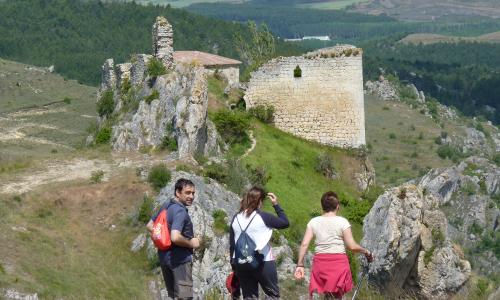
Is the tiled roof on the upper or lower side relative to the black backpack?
lower

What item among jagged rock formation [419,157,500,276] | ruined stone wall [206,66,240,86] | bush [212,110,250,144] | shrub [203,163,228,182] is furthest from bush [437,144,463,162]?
shrub [203,163,228,182]

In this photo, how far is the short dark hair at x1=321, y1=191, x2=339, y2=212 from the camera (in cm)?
1306

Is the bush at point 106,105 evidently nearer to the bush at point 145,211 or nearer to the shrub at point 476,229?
the bush at point 145,211

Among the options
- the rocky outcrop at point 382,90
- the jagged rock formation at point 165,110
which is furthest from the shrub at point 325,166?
the rocky outcrop at point 382,90

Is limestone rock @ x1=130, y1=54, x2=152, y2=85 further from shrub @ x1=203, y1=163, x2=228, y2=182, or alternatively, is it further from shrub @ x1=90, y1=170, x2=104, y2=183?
shrub @ x1=90, y1=170, x2=104, y2=183

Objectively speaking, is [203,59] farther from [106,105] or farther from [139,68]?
[139,68]

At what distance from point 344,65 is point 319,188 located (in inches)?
172

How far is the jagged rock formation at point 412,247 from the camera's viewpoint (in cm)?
2234

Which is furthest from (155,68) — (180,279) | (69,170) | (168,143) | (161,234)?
(161,234)

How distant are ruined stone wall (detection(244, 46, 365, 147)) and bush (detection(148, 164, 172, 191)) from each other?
308 inches

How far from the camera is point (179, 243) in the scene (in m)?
13.2

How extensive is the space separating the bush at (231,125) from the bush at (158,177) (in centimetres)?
538

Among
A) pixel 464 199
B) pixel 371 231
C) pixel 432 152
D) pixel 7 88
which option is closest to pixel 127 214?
pixel 371 231

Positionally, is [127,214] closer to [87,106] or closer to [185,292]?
[185,292]
